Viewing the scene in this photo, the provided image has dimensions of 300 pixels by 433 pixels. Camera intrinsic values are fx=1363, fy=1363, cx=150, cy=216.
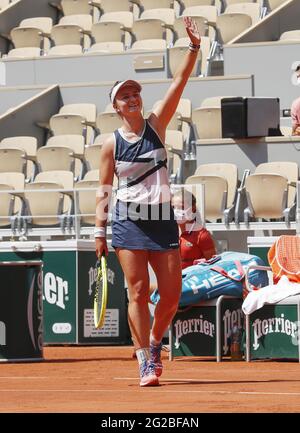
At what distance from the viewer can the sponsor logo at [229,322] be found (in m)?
12.8

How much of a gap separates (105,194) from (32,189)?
9.42 metres

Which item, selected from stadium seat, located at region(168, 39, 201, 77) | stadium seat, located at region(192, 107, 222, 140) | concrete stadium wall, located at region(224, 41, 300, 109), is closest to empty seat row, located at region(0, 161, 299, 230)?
stadium seat, located at region(192, 107, 222, 140)

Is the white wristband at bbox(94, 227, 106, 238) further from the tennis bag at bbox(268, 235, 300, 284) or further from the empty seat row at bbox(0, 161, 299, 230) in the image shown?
the empty seat row at bbox(0, 161, 299, 230)

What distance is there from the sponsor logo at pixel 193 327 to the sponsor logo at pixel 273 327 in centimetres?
48

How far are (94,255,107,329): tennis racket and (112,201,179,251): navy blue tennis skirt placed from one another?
0.89 ft

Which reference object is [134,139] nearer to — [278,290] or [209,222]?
[278,290]

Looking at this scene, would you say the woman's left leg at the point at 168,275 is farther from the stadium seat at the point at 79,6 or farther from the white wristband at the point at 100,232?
the stadium seat at the point at 79,6

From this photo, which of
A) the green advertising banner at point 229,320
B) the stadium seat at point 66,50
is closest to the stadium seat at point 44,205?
the stadium seat at point 66,50

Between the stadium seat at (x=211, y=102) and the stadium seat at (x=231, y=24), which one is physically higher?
the stadium seat at (x=231, y=24)

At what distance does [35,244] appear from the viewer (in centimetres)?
1552

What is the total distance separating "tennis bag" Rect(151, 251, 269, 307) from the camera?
1281 cm

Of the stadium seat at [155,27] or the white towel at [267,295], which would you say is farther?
the stadium seat at [155,27]

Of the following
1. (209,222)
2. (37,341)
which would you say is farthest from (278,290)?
(209,222)

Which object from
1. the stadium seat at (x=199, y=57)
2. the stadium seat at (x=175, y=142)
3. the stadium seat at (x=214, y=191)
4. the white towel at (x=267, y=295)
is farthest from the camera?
the stadium seat at (x=199, y=57)
